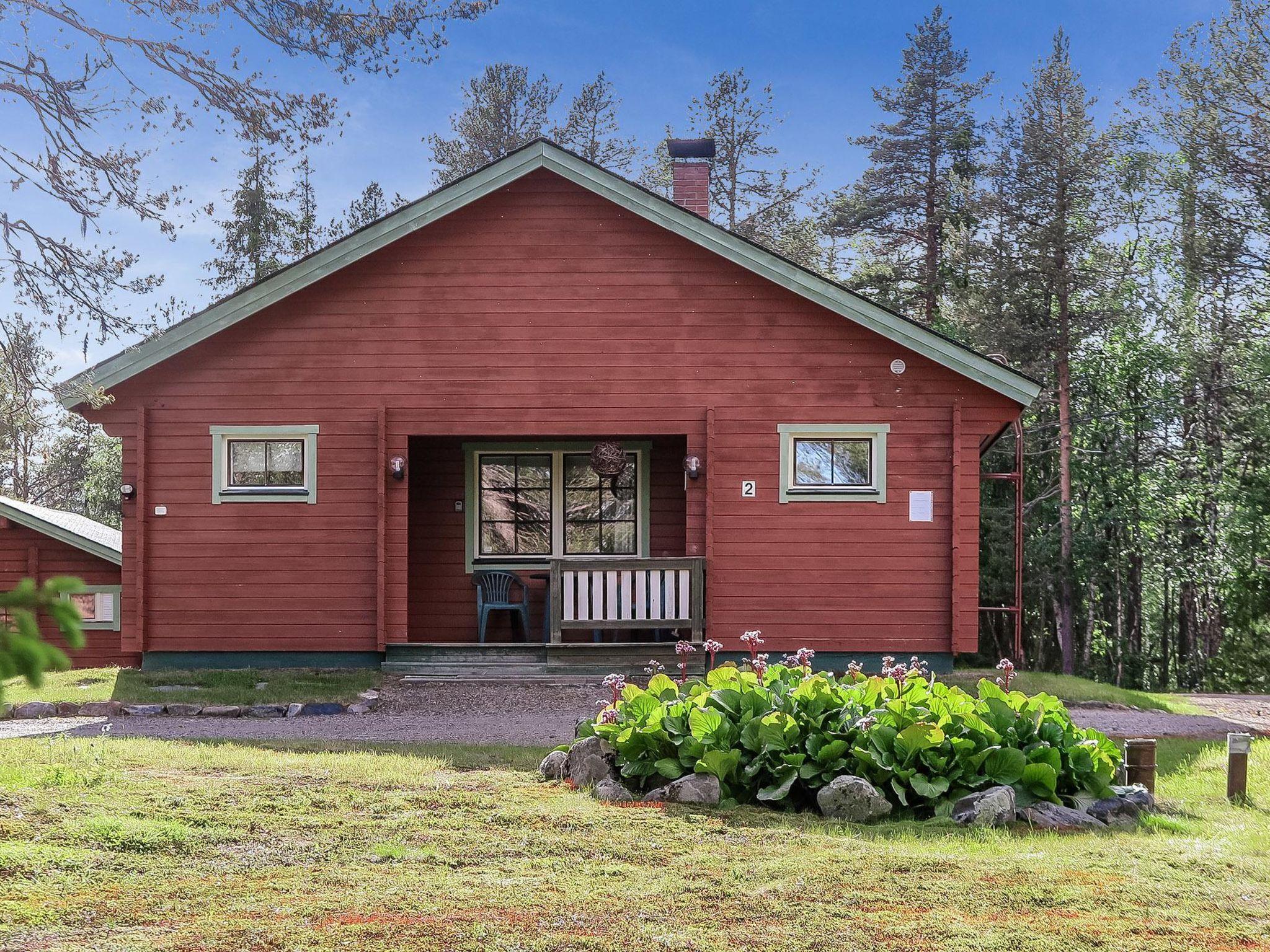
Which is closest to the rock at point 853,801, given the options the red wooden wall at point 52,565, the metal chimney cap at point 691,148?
the metal chimney cap at point 691,148

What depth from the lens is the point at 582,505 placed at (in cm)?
1529

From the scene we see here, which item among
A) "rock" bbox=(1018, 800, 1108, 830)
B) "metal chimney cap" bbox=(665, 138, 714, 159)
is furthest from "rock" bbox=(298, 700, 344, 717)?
"metal chimney cap" bbox=(665, 138, 714, 159)

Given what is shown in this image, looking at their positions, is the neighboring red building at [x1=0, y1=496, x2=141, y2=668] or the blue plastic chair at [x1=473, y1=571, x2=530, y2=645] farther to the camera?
the neighboring red building at [x1=0, y1=496, x2=141, y2=668]

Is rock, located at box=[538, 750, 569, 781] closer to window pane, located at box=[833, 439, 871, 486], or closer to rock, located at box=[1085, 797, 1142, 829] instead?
rock, located at box=[1085, 797, 1142, 829]

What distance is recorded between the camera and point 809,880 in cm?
488

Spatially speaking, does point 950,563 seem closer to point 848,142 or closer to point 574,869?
point 574,869

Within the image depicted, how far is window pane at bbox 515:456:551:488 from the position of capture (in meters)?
15.3

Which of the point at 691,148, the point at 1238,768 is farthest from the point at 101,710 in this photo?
the point at 691,148

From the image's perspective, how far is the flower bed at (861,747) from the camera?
20.4ft

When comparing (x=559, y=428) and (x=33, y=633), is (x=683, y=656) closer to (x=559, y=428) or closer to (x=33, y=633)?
(x=559, y=428)

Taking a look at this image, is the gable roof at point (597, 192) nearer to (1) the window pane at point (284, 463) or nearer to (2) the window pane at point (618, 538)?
(1) the window pane at point (284, 463)

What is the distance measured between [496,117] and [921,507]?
24.1 meters

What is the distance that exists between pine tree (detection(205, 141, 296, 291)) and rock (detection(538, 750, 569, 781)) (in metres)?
29.5

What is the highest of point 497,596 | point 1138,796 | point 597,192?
point 597,192
